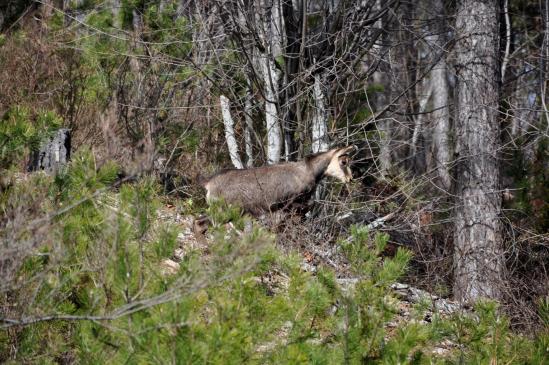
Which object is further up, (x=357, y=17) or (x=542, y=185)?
(x=357, y=17)

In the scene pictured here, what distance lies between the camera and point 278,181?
11.5 metres

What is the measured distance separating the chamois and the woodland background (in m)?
0.41

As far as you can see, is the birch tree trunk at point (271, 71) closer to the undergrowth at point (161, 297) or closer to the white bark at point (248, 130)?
the white bark at point (248, 130)

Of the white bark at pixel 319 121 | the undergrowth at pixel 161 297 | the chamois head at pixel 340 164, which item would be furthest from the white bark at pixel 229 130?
the undergrowth at pixel 161 297

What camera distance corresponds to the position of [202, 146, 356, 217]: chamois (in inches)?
439

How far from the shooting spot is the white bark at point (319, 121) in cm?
1223

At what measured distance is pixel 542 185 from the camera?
47.6 feet

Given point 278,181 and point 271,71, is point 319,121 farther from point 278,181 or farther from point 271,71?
point 278,181

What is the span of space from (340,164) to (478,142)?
6.77 feet

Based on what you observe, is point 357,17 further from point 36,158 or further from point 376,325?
point 376,325

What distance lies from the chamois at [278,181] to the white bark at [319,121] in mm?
809

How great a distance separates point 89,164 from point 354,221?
23.2 ft

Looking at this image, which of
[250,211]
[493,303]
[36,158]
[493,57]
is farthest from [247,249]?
[493,57]

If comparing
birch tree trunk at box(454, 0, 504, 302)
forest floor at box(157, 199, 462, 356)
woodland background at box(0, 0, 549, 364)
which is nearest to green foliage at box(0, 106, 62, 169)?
woodland background at box(0, 0, 549, 364)
